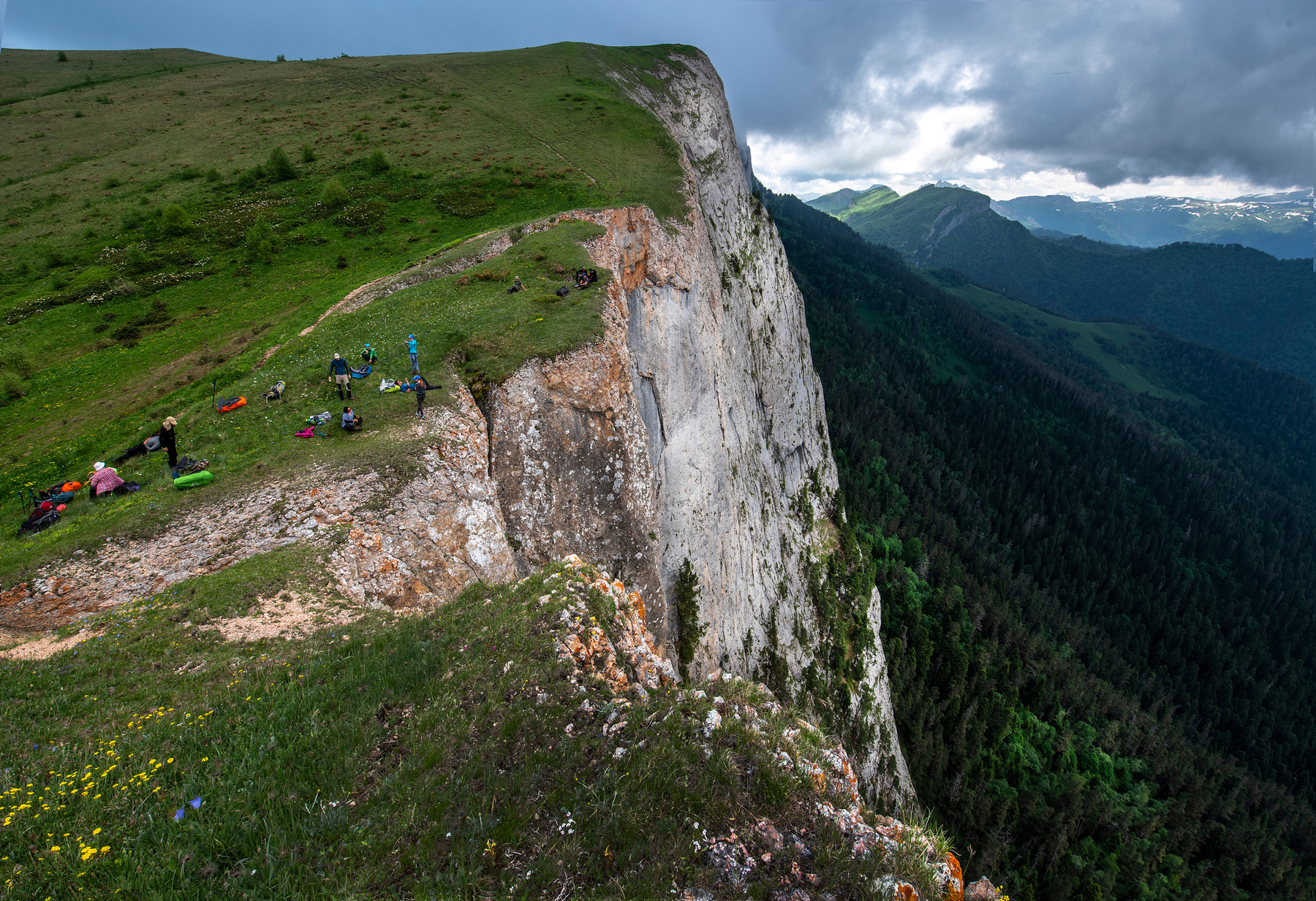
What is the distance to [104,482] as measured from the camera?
57.0 feet

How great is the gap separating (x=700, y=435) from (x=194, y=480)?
80.8ft

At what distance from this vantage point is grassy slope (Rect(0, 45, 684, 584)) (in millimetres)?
20844

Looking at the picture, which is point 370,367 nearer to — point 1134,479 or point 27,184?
point 27,184

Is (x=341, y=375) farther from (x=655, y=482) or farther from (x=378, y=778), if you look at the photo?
(x=378, y=778)

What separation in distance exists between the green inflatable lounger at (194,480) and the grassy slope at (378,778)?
274 inches

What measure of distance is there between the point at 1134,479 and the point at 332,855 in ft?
749

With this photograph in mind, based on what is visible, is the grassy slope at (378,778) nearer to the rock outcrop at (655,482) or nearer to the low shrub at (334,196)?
the rock outcrop at (655,482)

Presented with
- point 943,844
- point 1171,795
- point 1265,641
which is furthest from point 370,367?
point 1265,641

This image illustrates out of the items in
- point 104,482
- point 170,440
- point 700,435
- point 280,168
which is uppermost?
point 280,168

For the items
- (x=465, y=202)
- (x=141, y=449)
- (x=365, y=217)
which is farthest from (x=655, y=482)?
(x=365, y=217)

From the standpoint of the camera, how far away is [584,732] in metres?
8.36

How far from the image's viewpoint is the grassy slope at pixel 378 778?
6.15 metres

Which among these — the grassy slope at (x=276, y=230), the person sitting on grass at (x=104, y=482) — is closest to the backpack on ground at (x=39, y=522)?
the grassy slope at (x=276, y=230)

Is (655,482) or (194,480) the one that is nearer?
(194,480)
